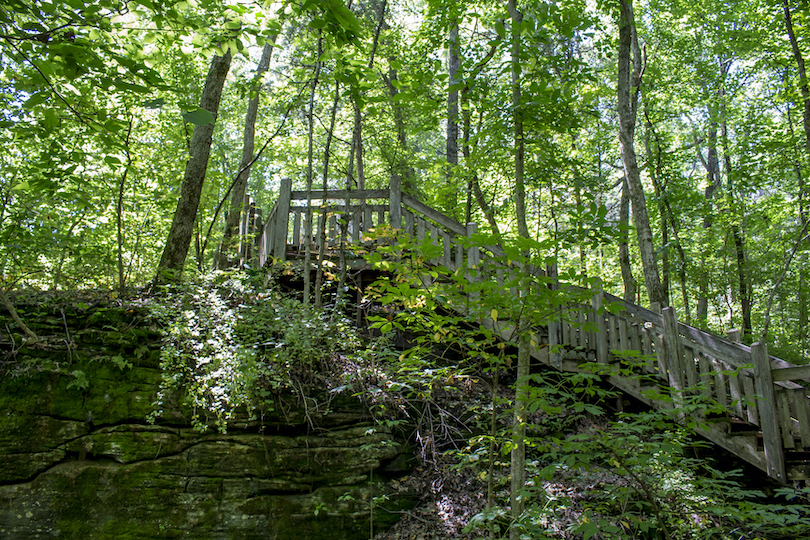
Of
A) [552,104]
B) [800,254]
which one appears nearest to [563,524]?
[552,104]

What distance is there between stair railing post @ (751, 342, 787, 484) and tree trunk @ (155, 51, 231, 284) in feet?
23.5

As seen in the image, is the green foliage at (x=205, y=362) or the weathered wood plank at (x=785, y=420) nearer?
the green foliage at (x=205, y=362)

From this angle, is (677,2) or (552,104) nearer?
(552,104)

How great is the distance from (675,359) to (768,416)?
1051 millimetres

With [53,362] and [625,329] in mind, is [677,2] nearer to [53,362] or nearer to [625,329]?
[625,329]

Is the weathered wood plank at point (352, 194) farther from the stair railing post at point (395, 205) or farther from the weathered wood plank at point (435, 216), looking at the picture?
the weathered wood plank at point (435, 216)

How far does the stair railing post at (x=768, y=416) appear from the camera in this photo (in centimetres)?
509

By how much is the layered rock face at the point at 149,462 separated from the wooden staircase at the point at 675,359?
2.36 meters

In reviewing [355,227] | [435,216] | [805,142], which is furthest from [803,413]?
[805,142]

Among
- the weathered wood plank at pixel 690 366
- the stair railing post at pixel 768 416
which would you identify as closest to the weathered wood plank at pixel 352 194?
the weathered wood plank at pixel 690 366

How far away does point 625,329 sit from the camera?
6.41 metres

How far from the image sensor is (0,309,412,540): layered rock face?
4367mm

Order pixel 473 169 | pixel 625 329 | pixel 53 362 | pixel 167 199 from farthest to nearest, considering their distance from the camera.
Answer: pixel 473 169, pixel 167 199, pixel 625 329, pixel 53 362

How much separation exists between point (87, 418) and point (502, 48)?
5624mm
